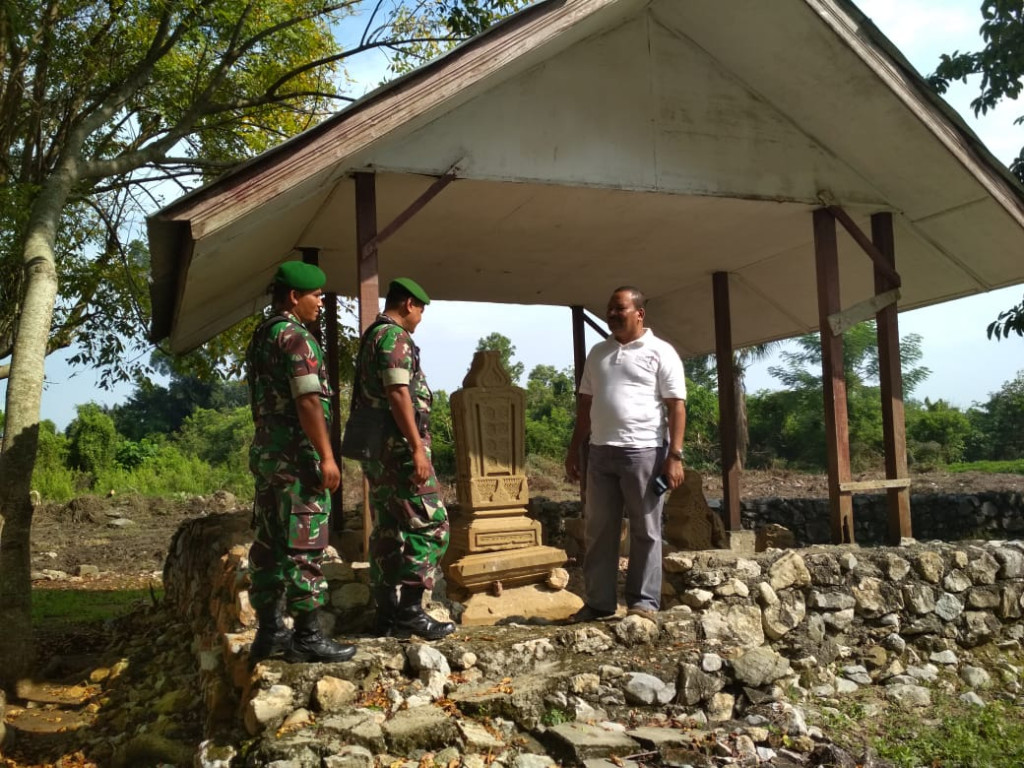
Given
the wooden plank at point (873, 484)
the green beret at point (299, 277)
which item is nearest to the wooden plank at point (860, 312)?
the wooden plank at point (873, 484)

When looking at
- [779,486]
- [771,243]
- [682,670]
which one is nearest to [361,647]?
[682,670]

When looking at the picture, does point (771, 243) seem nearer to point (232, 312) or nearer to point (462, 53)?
point (462, 53)

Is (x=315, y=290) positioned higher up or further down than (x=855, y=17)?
further down

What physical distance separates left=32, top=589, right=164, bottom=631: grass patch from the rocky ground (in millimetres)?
124

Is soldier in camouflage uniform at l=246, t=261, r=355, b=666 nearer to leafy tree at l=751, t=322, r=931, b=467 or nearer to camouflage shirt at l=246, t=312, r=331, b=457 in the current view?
camouflage shirt at l=246, t=312, r=331, b=457

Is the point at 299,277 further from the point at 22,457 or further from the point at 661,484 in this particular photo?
the point at 22,457

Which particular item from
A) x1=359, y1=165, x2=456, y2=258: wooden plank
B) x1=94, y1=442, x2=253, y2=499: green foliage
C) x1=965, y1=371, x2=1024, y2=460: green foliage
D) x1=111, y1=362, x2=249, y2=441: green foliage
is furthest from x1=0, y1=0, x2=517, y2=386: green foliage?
x1=111, y1=362, x2=249, y2=441: green foliage

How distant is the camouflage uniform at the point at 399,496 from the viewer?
4480 mm

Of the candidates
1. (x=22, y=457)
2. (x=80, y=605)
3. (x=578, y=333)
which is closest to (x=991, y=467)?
(x=578, y=333)

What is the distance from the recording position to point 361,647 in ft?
14.1

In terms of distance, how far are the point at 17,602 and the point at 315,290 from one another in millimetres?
4731

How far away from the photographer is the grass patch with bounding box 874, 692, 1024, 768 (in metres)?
4.32

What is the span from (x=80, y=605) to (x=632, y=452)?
344 inches

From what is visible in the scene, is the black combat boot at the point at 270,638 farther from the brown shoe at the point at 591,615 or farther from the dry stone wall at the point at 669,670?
the brown shoe at the point at 591,615
